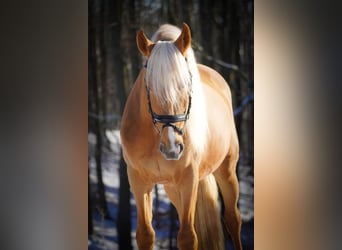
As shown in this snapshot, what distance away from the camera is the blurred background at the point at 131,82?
2.00 m

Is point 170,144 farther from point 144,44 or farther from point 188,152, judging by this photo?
point 144,44

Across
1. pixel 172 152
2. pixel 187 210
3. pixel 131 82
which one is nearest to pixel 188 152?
pixel 172 152

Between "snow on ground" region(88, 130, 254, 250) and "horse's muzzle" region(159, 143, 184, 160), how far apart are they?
18 cm

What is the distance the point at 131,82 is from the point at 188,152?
1.56 ft

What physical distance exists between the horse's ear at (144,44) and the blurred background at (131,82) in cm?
3

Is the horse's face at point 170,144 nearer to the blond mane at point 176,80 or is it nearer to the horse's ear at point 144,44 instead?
the blond mane at point 176,80

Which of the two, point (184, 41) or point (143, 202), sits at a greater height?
point (184, 41)

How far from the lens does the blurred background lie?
200cm

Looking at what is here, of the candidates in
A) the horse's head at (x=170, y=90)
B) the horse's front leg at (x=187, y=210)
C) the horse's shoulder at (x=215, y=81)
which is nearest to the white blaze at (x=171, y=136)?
the horse's head at (x=170, y=90)

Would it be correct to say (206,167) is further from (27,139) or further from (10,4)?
(10,4)

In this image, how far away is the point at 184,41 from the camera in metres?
1.96

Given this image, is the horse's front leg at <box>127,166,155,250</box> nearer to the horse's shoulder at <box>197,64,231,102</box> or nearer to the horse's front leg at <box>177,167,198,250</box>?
the horse's front leg at <box>177,167,198,250</box>

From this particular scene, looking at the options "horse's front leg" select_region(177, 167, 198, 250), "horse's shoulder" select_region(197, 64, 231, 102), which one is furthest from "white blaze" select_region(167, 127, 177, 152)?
"horse's shoulder" select_region(197, 64, 231, 102)

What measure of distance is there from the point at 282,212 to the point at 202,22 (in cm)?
109
